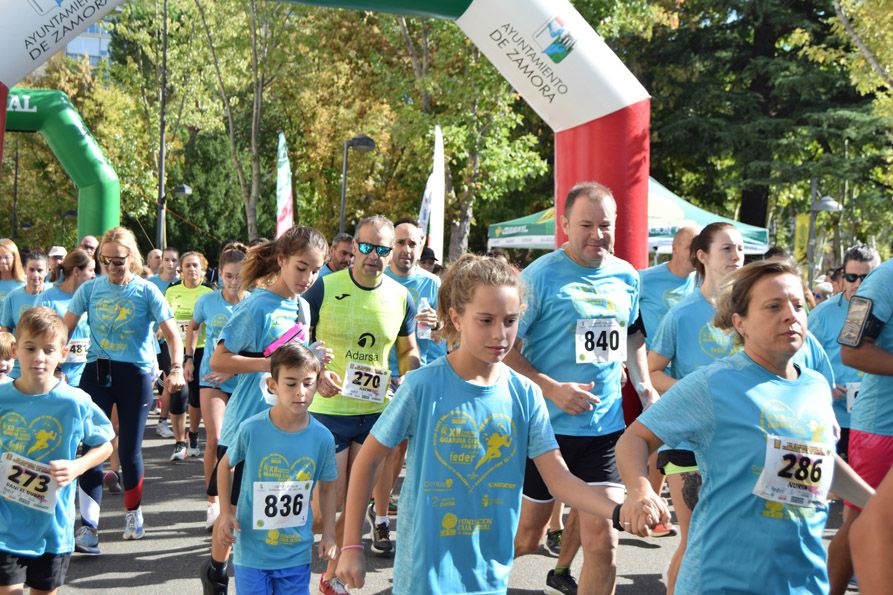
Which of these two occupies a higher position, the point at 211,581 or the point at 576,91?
the point at 576,91

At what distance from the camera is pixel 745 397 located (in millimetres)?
3070

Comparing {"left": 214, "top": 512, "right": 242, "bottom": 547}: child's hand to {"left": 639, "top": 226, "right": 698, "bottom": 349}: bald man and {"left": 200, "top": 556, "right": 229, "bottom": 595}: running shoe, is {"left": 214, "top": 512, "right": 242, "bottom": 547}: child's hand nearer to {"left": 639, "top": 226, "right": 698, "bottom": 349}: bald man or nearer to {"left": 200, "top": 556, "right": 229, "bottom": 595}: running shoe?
{"left": 200, "top": 556, "right": 229, "bottom": 595}: running shoe

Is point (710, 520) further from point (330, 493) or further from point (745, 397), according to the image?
point (330, 493)

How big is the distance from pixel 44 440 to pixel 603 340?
256 cm

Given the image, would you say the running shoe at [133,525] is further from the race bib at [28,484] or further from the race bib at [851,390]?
the race bib at [851,390]

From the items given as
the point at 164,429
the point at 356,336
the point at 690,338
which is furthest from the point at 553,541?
the point at 164,429

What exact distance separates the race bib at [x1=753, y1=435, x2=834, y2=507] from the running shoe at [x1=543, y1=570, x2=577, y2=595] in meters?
2.83

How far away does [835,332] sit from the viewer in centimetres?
746

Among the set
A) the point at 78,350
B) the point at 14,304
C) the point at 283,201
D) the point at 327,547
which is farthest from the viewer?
the point at 283,201

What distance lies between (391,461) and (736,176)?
2320 cm

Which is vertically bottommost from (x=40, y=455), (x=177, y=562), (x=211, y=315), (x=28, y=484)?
(x=177, y=562)

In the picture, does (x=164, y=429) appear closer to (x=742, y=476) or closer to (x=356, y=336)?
(x=356, y=336)

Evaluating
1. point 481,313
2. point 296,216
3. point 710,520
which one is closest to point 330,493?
point 481,313

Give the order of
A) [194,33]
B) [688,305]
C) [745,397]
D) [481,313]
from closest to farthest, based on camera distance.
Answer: [745,397], [481,313], [688,305], [194,33]
